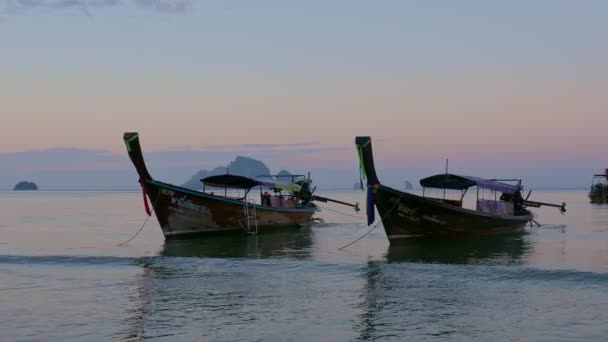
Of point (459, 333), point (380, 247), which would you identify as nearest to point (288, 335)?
point (459, 333)

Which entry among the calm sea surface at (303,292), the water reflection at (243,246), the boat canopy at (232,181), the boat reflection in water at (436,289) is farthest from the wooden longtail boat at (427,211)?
the boat canopy at (232,181)

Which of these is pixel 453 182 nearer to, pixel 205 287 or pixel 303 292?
pixel 303 292

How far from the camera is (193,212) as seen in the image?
30.4 meters

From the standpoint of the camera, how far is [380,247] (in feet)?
94.0

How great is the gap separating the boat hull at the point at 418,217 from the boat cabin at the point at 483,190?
126 cm

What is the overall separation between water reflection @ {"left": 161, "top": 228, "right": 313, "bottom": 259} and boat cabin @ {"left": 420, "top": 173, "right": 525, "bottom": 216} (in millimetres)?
6431

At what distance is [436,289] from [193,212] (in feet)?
52.6

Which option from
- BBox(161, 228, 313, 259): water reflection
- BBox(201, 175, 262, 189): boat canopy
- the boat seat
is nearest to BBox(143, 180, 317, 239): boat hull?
BBox(161, 228, 313, 259): water reflection

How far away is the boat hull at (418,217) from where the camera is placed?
26.7 meters

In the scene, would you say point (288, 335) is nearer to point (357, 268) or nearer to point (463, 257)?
point (357, 268)

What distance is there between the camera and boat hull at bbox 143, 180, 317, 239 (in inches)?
1160

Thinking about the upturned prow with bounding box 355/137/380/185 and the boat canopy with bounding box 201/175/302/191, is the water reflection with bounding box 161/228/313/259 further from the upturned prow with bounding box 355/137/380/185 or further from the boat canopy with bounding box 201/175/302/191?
the upturned prow with bounding box 355/137/380/185

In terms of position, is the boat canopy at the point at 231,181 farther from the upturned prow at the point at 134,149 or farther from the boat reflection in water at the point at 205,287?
the upturned prow at the point at 134,149

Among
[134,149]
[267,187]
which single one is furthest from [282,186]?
[134,149]
